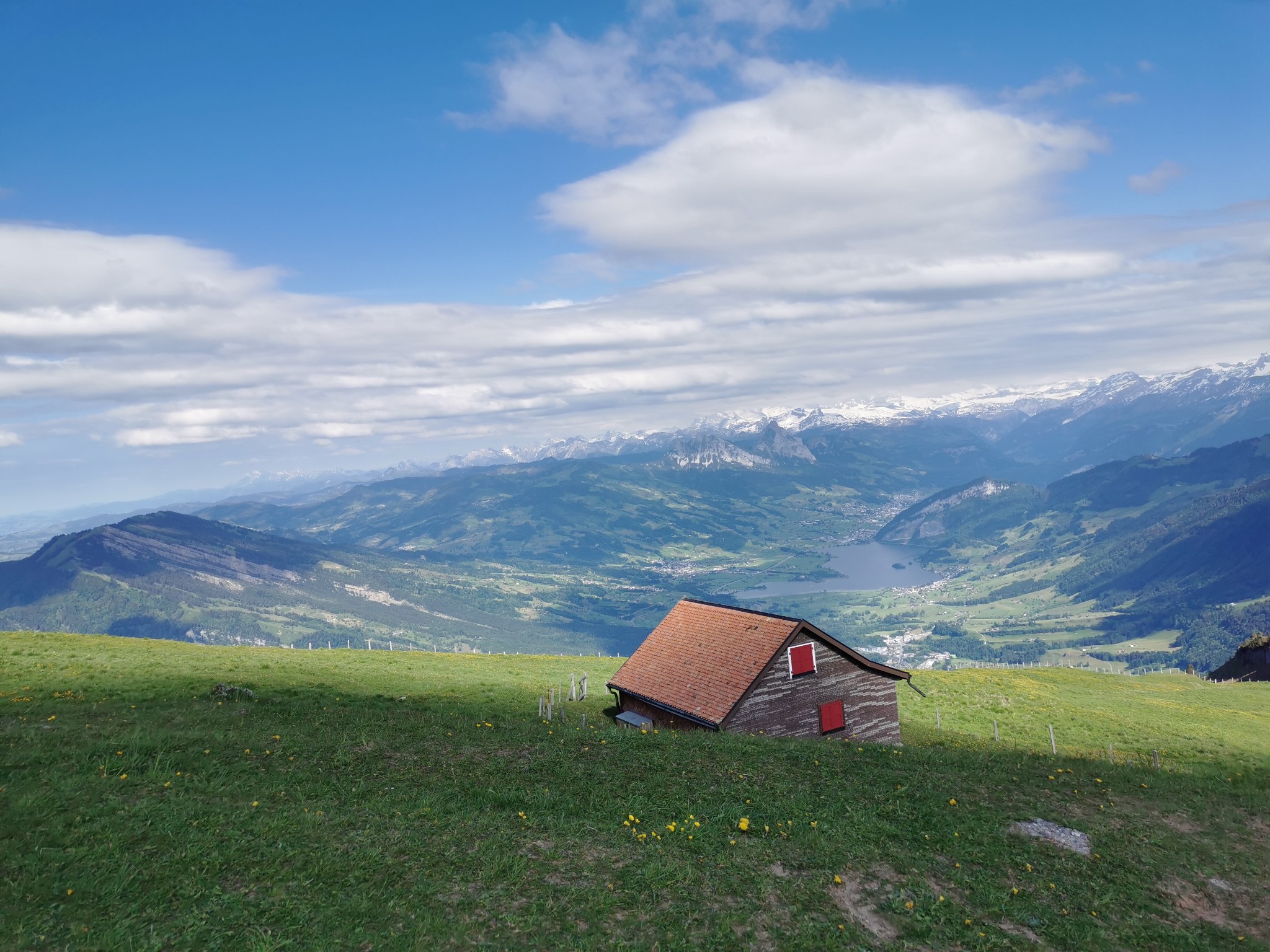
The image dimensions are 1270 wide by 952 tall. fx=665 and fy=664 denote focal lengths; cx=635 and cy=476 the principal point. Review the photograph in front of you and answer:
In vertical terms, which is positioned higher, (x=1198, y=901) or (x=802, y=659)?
(x=802, y=659)

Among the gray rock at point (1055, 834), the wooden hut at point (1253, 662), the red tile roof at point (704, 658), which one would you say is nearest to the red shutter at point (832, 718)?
the red tile roof at point (704, 658)

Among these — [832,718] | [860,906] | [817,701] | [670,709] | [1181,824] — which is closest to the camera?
[860,906]

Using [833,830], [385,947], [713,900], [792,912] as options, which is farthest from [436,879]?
[833,830]

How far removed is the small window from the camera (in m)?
40.1

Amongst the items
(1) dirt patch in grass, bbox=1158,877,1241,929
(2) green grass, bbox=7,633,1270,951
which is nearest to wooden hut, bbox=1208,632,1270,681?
(2) green grass, bbox=7,633,1270,951

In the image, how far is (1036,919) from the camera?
18.9 m

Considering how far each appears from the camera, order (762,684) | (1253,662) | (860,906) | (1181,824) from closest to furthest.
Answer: (860,906) < (1181,824) < (762,684) < (1253,662)

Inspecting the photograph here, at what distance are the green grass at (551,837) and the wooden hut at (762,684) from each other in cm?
428

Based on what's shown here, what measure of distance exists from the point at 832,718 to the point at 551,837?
25355mm

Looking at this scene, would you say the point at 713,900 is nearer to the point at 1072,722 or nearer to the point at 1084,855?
the point at 1084,855

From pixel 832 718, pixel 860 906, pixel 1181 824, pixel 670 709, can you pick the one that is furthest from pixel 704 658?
pixel 860 906

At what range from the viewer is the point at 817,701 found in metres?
41.1

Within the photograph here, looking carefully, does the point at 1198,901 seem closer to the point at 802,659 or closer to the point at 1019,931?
the point at 1019,931

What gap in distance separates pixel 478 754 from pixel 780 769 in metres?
13.1
